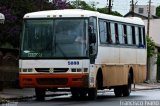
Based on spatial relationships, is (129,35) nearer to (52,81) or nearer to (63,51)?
(63,51)

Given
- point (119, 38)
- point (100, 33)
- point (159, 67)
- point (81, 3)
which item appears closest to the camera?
point (100, 33)

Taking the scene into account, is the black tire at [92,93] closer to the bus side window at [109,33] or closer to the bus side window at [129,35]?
the bus side window at [109,33]

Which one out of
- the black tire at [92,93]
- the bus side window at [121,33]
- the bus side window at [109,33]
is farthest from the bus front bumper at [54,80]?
the bus side window at [121,33]

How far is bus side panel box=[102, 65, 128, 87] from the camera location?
2553cm

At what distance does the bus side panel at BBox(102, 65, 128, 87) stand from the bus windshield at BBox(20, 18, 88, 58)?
8.25 feet

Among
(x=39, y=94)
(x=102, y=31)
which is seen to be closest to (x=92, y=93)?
(x=39, y=94)

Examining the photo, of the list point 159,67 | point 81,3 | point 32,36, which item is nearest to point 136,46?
point 32,36

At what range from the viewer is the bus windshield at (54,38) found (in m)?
23.2

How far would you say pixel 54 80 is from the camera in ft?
76.1

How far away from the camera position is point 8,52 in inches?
1289

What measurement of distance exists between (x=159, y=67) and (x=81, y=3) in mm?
15279

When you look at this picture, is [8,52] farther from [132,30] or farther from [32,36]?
[32,36]

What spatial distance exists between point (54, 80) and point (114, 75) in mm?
4242

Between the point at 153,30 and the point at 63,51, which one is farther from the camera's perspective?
the point at 153,30
